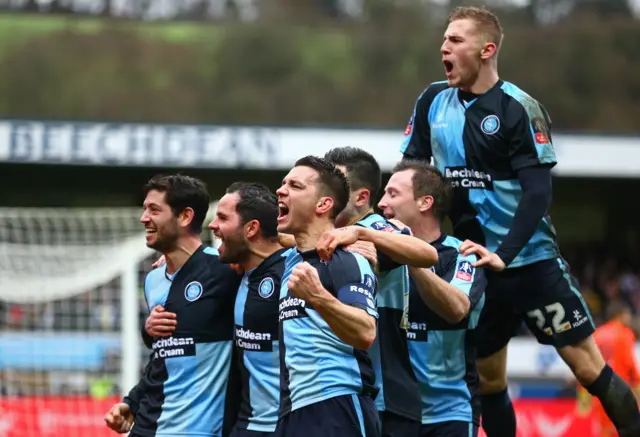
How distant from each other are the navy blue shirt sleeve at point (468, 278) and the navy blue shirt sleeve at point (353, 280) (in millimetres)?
1084

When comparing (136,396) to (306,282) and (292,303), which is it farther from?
(306,282)

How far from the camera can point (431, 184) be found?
18.7ft

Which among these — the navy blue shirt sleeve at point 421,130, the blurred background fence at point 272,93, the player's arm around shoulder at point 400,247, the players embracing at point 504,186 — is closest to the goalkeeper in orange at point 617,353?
the players embracing at point 504,186

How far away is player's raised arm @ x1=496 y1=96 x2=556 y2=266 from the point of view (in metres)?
5.64

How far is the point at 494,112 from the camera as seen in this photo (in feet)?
19.2

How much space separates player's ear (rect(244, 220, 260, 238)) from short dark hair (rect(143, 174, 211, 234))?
46 centimetres

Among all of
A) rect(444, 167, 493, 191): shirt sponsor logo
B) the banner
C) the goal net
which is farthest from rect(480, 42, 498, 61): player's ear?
the banner

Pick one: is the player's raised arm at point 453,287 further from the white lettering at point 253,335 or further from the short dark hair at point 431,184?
the white lettering at point 253,335

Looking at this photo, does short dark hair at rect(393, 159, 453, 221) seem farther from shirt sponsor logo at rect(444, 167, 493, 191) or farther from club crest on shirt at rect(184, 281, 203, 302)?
club crest on shirt at rect(184, 281, 203, 302)

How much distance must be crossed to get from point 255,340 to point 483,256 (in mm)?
1198

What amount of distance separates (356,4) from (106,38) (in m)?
5.43

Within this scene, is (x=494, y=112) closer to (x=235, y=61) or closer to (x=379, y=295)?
(x=379, y=295)

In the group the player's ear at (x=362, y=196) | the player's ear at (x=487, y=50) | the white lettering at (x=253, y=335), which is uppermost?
the player's ear at (x=487, y=50)

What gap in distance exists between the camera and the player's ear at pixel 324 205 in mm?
4699
